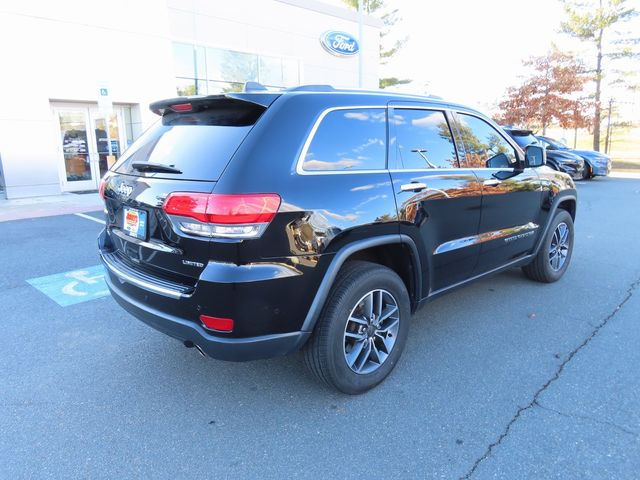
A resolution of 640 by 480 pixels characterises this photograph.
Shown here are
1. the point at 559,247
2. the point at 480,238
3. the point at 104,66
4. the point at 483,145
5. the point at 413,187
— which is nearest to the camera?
the point at 413,187

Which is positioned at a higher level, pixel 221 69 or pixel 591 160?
pixel 221 69

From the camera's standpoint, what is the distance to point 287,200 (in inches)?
95.1

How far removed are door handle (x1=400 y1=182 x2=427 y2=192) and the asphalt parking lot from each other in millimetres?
1276

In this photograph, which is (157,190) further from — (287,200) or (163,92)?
(163,92)

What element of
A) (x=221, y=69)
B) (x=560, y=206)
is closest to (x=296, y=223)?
(x=560, y=206)

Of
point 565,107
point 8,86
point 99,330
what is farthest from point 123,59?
point 565,107

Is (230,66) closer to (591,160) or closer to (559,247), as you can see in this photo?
(591,160)

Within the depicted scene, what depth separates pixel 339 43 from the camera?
65.0 ft

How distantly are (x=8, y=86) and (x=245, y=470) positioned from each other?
1347 centimetres

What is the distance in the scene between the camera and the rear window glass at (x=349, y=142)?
2.67 metres

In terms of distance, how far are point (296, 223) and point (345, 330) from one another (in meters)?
0.78

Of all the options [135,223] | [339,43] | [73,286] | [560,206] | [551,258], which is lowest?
[73,286]

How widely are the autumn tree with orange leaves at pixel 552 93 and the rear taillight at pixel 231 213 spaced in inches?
1033

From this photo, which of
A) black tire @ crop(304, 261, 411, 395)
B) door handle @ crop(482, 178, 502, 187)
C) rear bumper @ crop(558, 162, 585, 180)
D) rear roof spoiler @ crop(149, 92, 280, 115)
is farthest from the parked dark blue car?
rear roof spoiler @ crop(149, 92, 280, 115)
